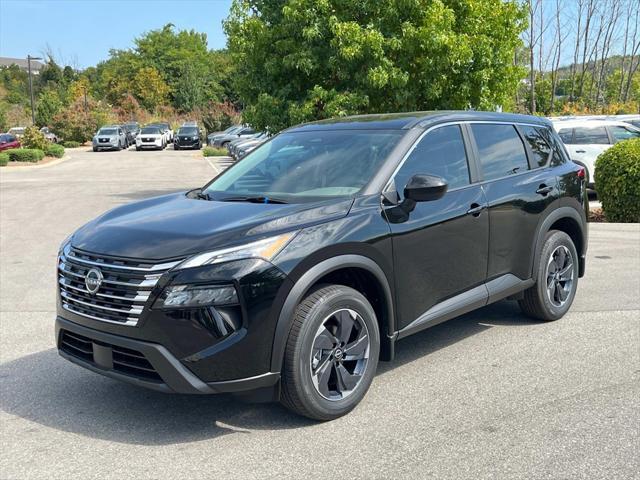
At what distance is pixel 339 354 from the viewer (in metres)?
4.02

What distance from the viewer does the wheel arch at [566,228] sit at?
561 centimetres

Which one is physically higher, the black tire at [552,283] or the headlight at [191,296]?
the headlight at [191,296]

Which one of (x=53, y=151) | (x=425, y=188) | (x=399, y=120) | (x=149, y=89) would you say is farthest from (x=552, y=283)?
(x=149, y=89)

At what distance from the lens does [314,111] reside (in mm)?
13250

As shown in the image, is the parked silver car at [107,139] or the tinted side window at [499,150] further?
the parked silver car at [107,139]

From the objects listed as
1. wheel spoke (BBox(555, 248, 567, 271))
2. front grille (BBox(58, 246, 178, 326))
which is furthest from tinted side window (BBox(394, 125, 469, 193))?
front grille (BBox(58, 246, 178, 326))

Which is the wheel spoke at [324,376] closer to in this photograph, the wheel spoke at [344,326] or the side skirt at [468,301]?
the wheel spoke at [344,326]

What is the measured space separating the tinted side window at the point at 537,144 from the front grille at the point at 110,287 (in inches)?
139

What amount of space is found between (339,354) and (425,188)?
3.74 ft

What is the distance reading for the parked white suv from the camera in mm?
15281

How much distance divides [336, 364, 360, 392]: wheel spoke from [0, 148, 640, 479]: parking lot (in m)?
0.18

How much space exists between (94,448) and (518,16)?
1243cm

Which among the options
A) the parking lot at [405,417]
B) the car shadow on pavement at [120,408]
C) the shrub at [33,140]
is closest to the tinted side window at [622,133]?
the parking lot at [405,417]

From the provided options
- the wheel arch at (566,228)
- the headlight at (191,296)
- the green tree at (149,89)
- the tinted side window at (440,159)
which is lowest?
the wheel arch at (566,228)
